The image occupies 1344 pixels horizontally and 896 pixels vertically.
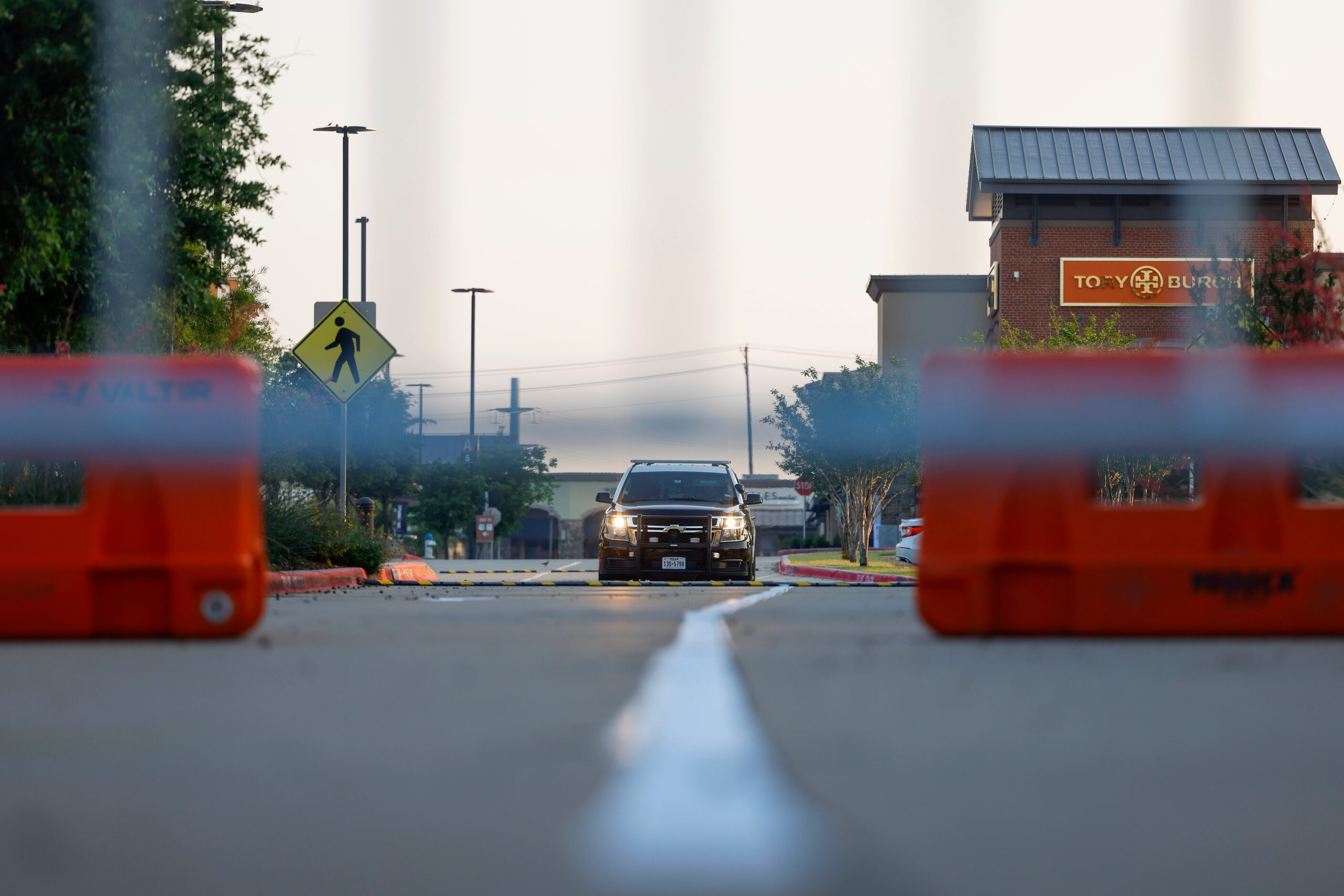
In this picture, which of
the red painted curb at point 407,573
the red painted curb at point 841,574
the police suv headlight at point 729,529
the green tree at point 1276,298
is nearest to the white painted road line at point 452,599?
the police suv headlight at point 729,529

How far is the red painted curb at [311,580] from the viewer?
16141mm

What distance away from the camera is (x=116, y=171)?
17297mm

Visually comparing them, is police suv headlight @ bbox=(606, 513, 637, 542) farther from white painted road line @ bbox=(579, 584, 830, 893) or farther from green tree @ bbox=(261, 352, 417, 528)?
white painted road line @ bbox=(579, 584, 830, 893)

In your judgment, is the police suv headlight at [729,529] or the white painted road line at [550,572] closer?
the police suv headlight at [729,529]

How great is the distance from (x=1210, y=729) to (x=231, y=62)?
16.2 metres

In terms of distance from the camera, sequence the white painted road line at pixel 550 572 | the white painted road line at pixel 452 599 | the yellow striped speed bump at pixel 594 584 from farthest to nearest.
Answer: the white painted road line at pixel 550 572, the yellow striped speed bump at pixel 594 584, the white painted road line at pixel 452 599

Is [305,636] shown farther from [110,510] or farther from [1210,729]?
[1210,729]

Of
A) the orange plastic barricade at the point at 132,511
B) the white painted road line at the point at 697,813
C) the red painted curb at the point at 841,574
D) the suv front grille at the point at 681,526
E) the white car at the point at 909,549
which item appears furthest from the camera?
the white car at the point at 909,549

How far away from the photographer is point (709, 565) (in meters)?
20.4

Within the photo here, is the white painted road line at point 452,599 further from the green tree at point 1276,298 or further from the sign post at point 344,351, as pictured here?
the green tree at point 1276,298

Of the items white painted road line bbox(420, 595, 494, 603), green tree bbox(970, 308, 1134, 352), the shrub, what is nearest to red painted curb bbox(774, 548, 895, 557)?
green tree bbox(970, 308, 1134, 352)

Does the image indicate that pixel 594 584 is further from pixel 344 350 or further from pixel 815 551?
pixel 815 551

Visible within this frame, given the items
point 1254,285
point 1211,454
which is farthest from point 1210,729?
point 1254,285

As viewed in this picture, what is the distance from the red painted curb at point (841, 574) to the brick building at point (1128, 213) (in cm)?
2120
